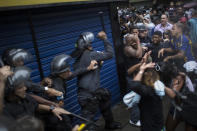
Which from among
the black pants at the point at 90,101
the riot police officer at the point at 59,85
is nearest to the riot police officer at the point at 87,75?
the black pants at the point at 90,101

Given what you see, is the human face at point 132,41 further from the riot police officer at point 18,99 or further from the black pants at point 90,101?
the riot police officer at point 18,99

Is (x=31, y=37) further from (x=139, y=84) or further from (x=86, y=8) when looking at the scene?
(x=139, y=84)

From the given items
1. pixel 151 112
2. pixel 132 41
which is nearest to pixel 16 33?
pixel 132 41

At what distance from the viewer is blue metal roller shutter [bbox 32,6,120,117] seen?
427 centimetres

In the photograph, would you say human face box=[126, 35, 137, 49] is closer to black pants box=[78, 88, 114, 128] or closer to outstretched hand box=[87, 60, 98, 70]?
outstretched hand box=[87, 60, 98, 70]

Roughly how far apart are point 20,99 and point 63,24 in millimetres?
2308

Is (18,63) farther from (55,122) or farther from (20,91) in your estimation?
(55,122)

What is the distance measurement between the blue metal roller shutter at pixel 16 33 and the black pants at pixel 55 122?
3.52 feet

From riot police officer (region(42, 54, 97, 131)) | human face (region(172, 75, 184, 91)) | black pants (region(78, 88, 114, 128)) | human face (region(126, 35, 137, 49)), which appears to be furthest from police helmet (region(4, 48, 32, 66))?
human face (region(172, 75, 184, 91))

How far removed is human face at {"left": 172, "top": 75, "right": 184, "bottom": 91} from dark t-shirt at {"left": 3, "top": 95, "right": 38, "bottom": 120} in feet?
7.07

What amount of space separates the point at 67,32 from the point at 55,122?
7.18ft

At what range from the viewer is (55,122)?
3.27m

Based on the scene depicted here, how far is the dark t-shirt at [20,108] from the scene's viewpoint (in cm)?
259

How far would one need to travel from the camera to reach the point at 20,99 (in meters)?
2.80
